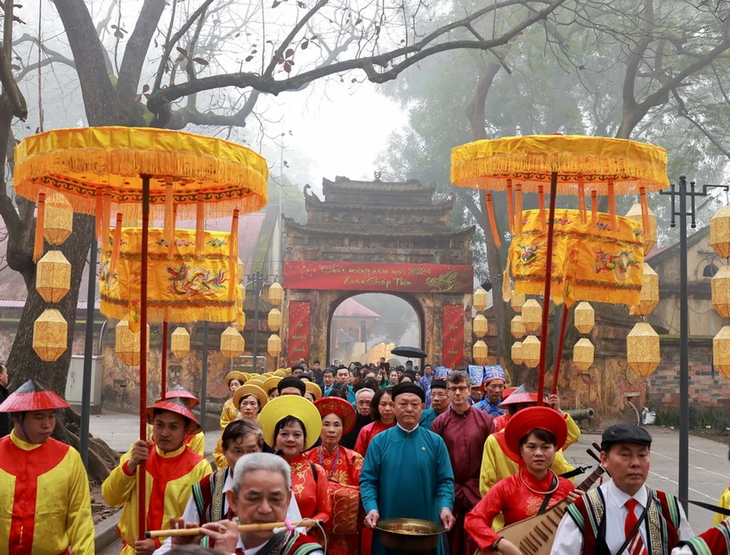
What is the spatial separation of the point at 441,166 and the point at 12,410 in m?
28.3

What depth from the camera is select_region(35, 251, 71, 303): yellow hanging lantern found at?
8.00 meters

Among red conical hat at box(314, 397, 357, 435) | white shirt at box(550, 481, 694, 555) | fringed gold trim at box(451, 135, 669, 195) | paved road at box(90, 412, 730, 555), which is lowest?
paved road at box(90, 412, 730, 555)

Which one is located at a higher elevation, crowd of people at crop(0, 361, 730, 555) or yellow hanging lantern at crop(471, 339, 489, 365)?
crowd of people at crop(0, 361, 730, 555)

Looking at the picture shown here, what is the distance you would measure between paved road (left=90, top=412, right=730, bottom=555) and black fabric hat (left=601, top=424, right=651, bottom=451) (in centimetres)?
532

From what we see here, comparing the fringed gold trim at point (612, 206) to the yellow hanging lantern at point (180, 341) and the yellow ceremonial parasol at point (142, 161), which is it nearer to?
the yellow ceremonial parasol at point (142, 161)

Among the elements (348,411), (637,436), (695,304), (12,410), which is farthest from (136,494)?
(695,304)

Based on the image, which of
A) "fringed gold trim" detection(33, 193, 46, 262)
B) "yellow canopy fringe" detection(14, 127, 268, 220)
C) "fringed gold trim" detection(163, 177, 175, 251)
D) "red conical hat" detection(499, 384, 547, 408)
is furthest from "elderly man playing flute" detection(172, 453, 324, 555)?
"fringed gold trim" detection(33, 193, 46, 262)

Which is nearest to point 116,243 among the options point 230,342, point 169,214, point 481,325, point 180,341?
point 169,214

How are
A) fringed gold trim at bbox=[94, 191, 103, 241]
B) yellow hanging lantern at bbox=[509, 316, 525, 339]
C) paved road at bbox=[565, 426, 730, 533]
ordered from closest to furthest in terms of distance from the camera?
fringed gold trim at bbox=[94, 191, 103, 241] → paved road at bbox=[565, 426, 730, 533] → yellow hanging lantern at bbox=[509, 316, 525, 339]

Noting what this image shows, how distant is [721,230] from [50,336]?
7789 mm

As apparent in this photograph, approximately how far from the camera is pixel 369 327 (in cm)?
4997

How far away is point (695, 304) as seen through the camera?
26453 millimetres

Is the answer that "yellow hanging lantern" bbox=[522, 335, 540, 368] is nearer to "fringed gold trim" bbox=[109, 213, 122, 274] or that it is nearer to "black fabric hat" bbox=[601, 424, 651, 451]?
"fringed gold trim" bbox=[109, 213, 122, 274]

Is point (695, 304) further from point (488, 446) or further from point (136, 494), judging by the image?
point (136, 494)
